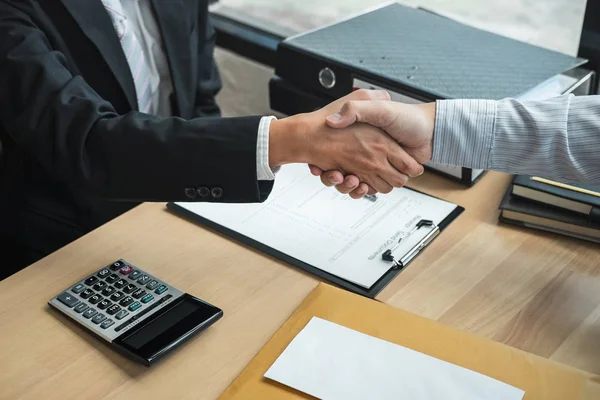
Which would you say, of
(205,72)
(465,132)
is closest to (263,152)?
(465,132)

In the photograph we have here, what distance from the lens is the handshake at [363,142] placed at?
44.7 inches

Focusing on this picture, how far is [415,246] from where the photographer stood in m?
1.10

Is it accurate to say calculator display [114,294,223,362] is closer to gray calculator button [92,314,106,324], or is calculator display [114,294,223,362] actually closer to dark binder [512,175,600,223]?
gray calculator button [92,314,106,324]

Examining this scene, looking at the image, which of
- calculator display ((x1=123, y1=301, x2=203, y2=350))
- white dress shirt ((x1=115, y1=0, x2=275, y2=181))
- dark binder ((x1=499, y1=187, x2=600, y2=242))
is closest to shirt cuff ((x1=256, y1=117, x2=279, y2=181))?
calculator display ((x1=123, y1=301, x2=203, y2=350))

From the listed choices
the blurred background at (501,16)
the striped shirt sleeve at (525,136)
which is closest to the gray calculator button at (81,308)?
the striped shirt sleeve at (525,136)

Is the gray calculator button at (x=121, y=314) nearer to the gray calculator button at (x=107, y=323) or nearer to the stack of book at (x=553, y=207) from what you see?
the gray calculator button at (x=107, y=323)

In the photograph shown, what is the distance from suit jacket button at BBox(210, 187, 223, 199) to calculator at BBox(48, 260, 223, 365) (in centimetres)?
15

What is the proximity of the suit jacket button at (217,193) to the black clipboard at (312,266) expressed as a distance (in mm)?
79

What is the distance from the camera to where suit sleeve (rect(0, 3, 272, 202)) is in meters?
1.08

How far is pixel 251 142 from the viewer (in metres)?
1.07

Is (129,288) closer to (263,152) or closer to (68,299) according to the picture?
(68,299)

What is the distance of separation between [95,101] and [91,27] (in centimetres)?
21

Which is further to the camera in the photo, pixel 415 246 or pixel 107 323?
pixel 415 246

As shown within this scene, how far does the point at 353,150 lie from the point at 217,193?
0.74 feet
